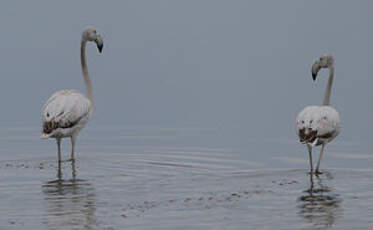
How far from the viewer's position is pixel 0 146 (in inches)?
847

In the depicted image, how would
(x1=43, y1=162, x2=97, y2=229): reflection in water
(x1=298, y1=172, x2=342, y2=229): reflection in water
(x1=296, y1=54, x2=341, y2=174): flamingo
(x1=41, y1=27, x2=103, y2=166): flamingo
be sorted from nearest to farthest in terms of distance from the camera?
1. (x1=43, y1=162, x2=97, y2=229): reflection in water
2. (x1=298, y1=172, x2=342, y2=229): reflection in water
3. (x1=296, y1=54, x2=341, y2=174): flamingo
4. (x1=41, y1=27, x2=103, y2=166): flamingo

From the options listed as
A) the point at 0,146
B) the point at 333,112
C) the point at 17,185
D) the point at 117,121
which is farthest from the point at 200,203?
the point at 117,121

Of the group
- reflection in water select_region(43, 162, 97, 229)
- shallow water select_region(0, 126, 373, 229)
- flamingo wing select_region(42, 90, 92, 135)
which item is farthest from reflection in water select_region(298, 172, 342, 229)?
flamingo wing select_region(42, 90, 92, 135)

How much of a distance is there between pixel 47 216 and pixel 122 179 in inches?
138

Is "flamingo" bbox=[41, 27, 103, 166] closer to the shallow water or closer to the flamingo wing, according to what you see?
the flamingo wing

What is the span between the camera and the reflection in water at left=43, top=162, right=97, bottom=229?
1088 cm

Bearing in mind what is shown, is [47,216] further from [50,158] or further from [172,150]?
[172,150]

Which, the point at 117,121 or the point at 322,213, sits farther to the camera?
the point at 117,121

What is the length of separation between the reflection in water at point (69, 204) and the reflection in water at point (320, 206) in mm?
2645

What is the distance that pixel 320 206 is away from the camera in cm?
1216

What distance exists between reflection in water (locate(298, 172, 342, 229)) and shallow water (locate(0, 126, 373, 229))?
0.04 feet

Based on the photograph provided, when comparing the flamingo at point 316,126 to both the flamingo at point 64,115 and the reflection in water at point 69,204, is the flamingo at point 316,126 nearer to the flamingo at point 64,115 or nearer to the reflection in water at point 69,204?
the reflection in water at point 69,204

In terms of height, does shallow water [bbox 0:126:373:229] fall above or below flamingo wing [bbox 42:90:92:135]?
below

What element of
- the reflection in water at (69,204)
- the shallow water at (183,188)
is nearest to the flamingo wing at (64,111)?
the shallow water at (183,188)
